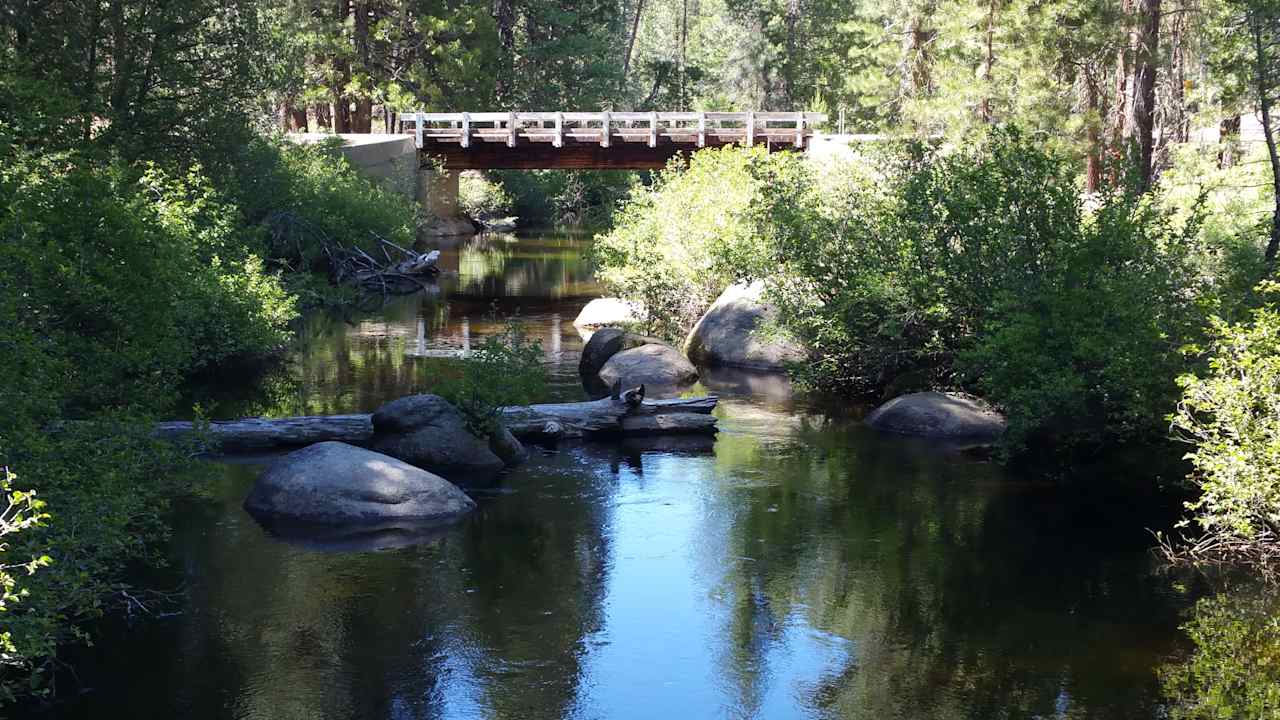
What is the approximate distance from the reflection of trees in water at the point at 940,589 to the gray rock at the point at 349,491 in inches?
119

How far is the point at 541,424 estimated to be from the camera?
17.1 m

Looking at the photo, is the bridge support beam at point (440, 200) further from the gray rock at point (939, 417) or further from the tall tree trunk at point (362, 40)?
the gray rock at point (939, 417)

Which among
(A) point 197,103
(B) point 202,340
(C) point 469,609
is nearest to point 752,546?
(C) point 469,609

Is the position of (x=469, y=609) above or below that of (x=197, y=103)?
below

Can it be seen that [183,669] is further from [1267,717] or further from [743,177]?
[743,177]

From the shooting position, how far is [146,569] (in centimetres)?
1205

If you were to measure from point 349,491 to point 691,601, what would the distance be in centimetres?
→ 404

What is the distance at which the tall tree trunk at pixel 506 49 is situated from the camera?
2135 inches

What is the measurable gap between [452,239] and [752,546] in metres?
37.3

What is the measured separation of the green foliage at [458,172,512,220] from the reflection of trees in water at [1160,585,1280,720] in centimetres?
4325

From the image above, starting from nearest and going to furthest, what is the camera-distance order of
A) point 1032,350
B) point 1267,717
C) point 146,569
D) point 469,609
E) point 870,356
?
point 1267,717 → point 469,609 → point 146,569 → point 1032,350 → point 870,356

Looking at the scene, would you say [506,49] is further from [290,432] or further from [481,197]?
[290,432]

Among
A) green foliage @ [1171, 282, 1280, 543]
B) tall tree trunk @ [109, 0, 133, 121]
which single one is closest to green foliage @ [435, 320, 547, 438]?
green foliage @ [1171, 282, 1280, 543]

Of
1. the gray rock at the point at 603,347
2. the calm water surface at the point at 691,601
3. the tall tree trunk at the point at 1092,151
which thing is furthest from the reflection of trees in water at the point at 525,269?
the calm water surface at the point at 691,601
